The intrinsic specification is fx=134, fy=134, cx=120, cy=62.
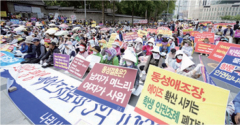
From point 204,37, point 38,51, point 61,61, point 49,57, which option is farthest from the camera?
point 204,37

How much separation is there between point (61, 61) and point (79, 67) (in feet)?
3.94

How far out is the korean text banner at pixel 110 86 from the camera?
11.5ft

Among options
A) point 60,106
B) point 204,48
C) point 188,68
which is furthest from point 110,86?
point 204,48

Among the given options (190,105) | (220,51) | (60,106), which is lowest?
(60,106)

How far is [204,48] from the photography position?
9.36m

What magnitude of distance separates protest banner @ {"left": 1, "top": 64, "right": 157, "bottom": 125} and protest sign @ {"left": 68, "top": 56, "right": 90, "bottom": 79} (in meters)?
0.41

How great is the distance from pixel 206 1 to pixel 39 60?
9243cm

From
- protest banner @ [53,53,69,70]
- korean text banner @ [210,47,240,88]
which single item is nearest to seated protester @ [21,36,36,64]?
protest banner @ [53,53,69,70]

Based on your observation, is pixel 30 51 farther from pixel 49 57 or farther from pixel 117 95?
pixel 117 95

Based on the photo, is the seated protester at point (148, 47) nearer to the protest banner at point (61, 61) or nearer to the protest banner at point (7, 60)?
the protest banner at point (61, 61)

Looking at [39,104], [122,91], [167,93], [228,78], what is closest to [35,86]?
[39,104]

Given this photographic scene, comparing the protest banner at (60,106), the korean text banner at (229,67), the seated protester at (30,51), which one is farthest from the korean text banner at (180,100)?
the seated protester at (30,51)

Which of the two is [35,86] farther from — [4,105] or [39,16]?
[39,16]

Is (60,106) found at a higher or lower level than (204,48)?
lower
